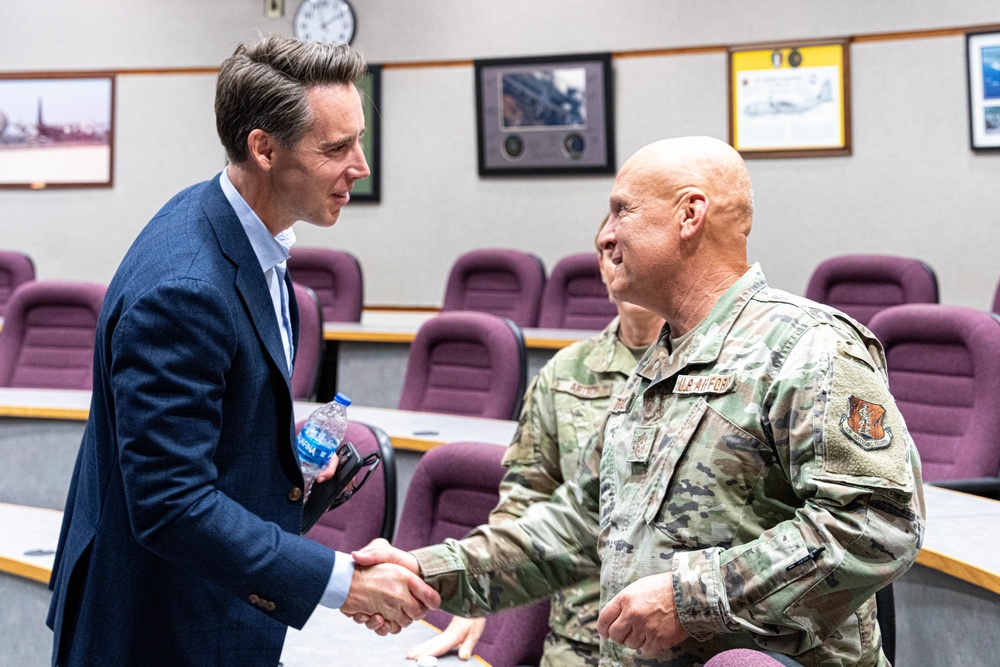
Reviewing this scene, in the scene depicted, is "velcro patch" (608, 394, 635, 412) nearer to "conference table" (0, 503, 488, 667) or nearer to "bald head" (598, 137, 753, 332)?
"bald head" (598, 137, 753, 332)

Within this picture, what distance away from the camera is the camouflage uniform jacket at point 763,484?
4.01ft

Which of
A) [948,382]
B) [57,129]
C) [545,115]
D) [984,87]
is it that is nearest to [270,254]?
[948,382]

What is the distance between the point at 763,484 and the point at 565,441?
2.73 ft

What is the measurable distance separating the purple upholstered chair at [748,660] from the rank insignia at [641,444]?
33 centimetres

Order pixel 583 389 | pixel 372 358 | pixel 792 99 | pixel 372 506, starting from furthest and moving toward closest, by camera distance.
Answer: pixel 792 99
pixel 372 358
pixel 372 506
pixel 583 389

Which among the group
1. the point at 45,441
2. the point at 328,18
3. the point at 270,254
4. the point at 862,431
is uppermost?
the point at 328,18

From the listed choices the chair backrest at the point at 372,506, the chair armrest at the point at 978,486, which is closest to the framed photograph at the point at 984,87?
the chair armrest at the point at 978,486

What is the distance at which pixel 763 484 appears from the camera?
4.36 ft

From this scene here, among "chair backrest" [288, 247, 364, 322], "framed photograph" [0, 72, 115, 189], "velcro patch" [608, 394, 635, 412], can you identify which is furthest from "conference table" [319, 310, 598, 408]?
"framed photograph" [0, 72, 115, 189]

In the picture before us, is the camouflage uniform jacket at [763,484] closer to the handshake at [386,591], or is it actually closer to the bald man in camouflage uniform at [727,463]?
the bald man in camouflage uniform at [727,463]

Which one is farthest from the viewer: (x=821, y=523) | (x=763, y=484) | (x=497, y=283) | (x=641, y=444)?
(x=497, y=283)

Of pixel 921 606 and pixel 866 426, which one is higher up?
pixel 866 426

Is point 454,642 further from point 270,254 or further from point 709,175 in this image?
point 709,175

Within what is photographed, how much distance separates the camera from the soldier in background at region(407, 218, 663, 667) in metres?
1.92
